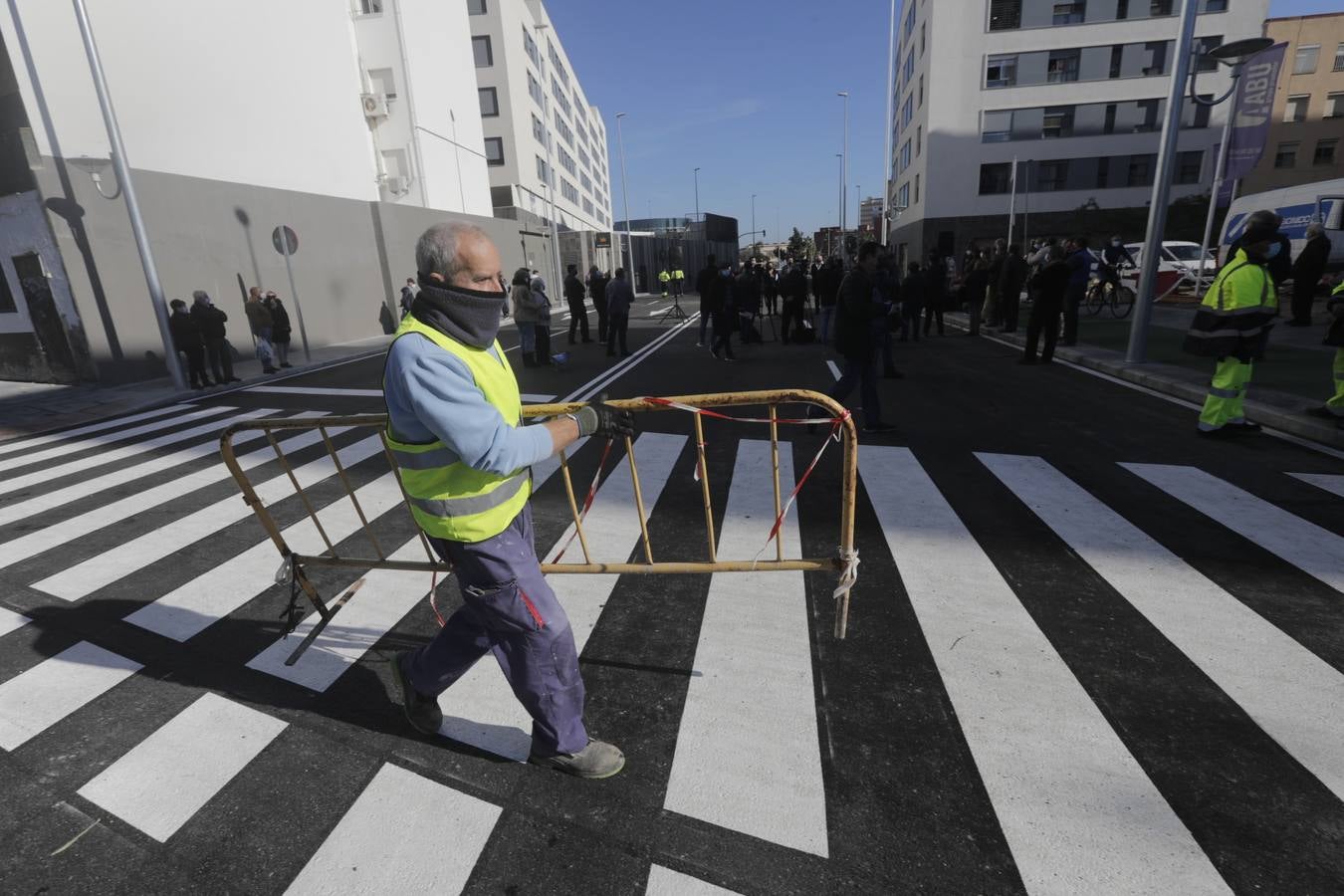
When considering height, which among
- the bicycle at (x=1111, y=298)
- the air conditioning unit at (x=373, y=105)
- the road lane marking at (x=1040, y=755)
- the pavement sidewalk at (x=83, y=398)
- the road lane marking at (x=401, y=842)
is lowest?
the road lane marking at (x=1040, y=755)

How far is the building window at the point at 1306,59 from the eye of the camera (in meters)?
42.8

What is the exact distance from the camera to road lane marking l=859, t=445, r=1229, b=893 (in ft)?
6.90

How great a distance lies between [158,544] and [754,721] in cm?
481

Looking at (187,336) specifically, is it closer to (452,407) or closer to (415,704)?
(415,704)

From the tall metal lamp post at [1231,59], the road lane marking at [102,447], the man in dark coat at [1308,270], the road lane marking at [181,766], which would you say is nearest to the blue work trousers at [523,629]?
the road lane marking at [181,766]

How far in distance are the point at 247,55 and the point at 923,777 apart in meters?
22.8

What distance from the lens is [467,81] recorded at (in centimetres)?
3150

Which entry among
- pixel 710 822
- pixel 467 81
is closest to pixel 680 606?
pixel 710 822

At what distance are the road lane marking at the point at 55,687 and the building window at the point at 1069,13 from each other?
49.1 meters

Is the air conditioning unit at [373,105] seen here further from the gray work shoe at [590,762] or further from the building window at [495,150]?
the gray work shoe at [590,762]

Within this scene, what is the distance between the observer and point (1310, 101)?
43.3m

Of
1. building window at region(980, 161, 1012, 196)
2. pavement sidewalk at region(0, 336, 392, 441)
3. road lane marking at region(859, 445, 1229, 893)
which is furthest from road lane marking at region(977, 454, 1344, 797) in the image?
building window at region(980, 161, 1012, 196)

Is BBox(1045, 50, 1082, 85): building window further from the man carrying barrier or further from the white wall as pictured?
the man carrying barrier

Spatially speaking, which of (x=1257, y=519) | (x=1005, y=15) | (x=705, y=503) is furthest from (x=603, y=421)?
(x=1005, y=15)
